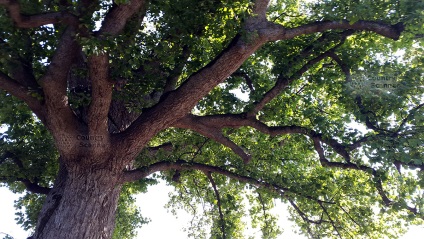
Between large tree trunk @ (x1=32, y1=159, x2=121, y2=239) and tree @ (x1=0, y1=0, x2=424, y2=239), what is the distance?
2cm

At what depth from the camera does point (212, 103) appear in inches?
363

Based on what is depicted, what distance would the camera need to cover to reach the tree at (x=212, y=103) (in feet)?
19.0

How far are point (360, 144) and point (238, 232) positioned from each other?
510 centimetres

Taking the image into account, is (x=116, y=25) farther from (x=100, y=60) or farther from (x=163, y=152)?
(x=163, y=152)

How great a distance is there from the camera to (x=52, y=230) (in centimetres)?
585

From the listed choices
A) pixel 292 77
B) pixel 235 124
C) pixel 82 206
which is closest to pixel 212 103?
pixel 235 124

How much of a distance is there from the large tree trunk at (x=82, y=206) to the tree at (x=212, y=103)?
2 centimetres

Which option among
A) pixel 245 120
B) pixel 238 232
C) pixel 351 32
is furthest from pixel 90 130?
pixel 238 232

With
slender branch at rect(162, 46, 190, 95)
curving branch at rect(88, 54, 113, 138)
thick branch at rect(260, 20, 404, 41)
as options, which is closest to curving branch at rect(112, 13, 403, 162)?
thick branch at rect(260, 20, 404, 41)

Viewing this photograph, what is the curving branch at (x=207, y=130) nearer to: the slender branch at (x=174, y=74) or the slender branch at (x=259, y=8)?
the slender branch at (x=174, y=74)

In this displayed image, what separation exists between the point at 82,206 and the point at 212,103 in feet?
13.9

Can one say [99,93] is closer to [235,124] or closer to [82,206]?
[82,206]

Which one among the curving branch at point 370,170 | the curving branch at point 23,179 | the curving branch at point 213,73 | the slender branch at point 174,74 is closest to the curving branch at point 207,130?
the curving branch at point 213,73

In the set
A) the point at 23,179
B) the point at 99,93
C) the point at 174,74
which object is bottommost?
the point at 99,93
